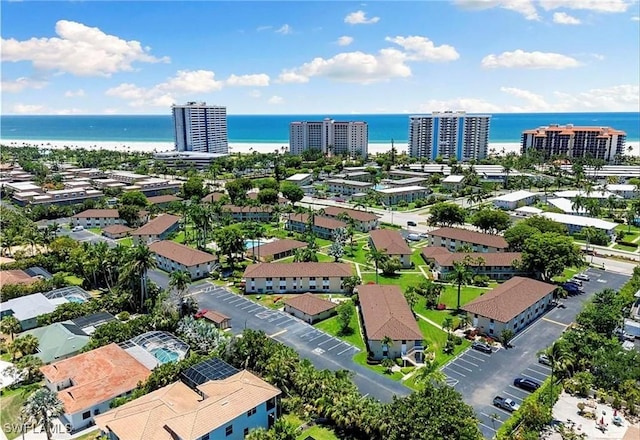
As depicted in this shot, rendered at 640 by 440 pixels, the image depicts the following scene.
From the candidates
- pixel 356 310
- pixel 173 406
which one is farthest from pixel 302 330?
pixel 173 406

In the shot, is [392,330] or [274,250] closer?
[392,330]

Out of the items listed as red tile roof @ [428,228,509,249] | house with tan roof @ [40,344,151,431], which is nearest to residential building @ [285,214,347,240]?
red tile roof @ [428,228,509,249]

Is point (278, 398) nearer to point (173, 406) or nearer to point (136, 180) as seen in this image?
point (173, 406)

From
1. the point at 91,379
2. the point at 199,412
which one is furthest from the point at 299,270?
the point at 199,412

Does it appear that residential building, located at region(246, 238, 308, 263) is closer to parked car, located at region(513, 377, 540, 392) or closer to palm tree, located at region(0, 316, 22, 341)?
palm tree, located at region(0, 316, 22, 341)

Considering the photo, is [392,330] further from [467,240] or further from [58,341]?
[467,240]

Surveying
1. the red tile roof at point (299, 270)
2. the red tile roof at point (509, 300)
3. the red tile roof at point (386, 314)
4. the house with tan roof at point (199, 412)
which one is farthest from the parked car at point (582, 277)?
the house with tan roof at point (199, 412)
